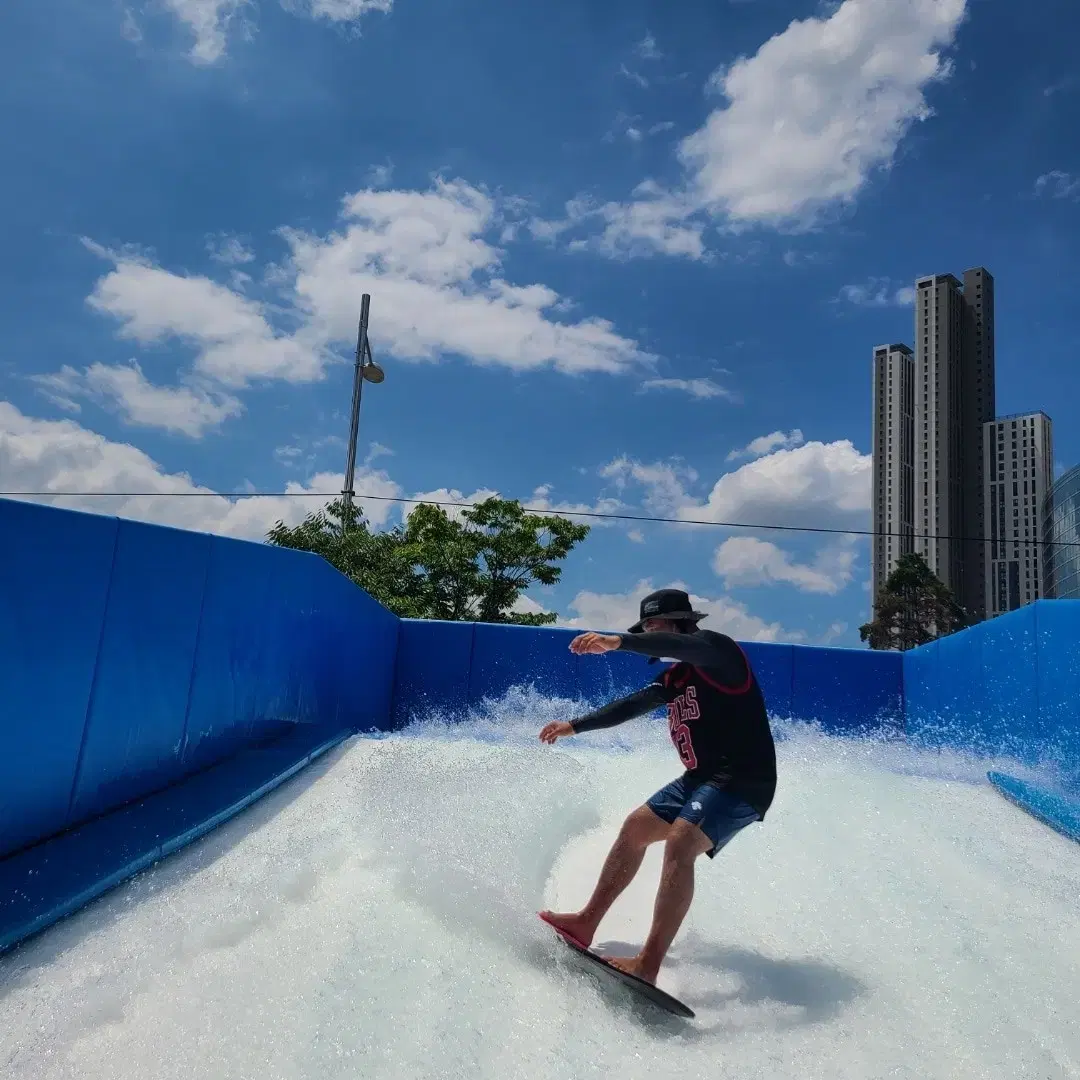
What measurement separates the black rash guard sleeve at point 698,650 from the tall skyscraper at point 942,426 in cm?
8180

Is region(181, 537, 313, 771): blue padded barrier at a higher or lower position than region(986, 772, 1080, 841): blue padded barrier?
higher

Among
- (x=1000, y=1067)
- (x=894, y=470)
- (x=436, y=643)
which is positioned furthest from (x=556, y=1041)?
(x=894, y=470)

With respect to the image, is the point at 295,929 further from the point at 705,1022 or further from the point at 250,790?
the point at 250,790

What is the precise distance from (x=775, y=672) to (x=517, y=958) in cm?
1057

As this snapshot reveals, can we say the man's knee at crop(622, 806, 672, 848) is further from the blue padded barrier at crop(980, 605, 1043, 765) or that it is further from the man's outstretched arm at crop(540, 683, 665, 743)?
the blue padded barrier at crop(980, 605, 1043, 765)

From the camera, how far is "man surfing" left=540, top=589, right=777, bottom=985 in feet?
10.4

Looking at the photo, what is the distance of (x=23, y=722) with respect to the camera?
13.1 feet

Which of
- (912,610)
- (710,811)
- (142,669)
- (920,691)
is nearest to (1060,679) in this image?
(920,691)

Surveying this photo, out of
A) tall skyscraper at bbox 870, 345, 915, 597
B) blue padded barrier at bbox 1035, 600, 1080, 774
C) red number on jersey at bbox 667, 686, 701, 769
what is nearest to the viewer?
red number on jersey at bbox 667, 686, 701, 769

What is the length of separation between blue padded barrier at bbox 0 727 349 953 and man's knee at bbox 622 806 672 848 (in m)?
2.22

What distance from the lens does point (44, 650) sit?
4.15 m

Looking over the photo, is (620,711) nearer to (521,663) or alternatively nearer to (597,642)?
(597,642)

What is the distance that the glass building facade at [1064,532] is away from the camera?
7631 centimetres

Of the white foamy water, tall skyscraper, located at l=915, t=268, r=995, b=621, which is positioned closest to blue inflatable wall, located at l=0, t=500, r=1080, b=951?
the white foamy water
